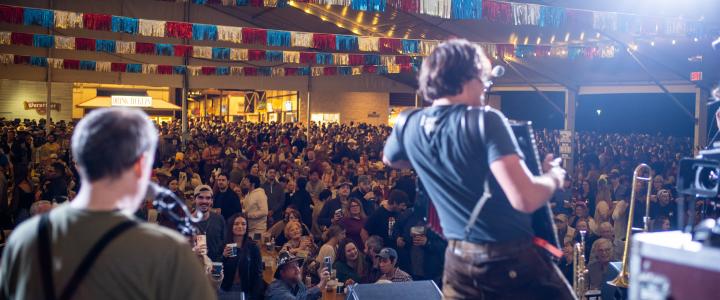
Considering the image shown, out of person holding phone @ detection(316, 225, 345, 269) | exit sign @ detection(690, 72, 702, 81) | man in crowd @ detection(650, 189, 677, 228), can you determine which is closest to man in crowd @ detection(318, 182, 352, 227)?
person holding phone @ detection(316, 225, 345, 269)

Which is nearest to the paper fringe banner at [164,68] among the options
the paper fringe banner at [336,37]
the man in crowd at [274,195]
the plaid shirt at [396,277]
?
the paper fringe banner at [336,37]

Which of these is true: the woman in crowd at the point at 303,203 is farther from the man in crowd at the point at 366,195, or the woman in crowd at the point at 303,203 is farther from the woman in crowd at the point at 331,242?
the woman in crowd at the point at 331,242

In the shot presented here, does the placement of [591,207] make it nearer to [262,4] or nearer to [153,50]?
[262,4]

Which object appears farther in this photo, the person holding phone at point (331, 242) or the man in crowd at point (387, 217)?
the man in crowd at point (387, 217)

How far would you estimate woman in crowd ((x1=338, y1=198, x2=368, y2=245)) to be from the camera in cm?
995

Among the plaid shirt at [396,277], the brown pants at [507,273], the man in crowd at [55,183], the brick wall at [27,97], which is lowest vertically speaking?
the plaid shirt at [396,277]

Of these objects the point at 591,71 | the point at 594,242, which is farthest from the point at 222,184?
the point at 591,71

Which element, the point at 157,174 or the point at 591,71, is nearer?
the point at 157,174

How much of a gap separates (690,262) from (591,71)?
84.7 ft

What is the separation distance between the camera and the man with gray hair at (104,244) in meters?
1.96

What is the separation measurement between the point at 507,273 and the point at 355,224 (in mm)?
7613

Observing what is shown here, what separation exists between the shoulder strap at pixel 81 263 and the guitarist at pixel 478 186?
1.11 metres

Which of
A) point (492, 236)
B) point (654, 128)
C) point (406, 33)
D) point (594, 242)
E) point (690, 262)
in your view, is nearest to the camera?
point (690, 262)

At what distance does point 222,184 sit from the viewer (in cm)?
1166
